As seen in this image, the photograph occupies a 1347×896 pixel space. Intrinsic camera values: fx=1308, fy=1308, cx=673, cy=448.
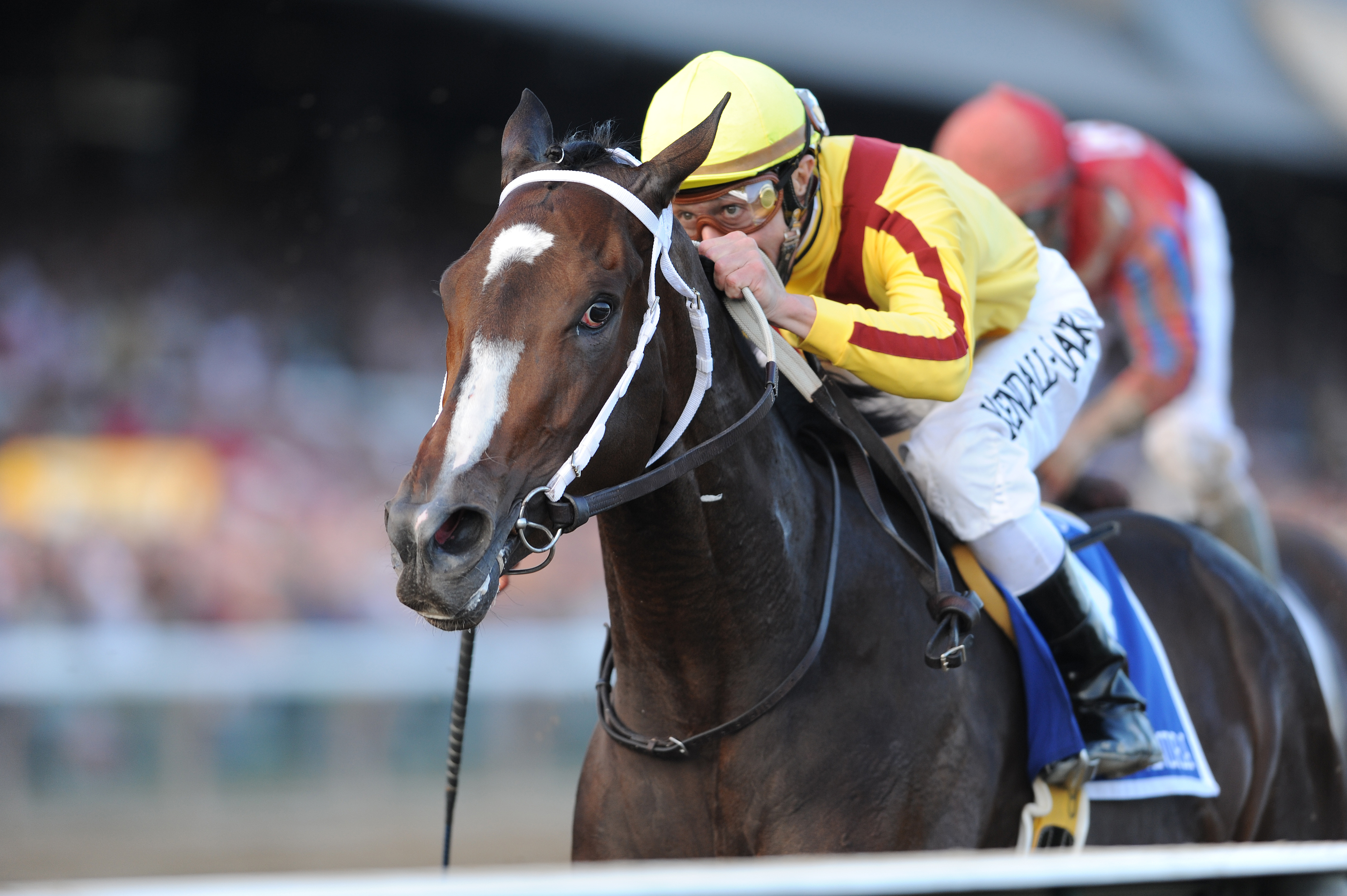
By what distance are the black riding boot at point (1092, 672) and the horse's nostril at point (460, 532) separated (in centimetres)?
115

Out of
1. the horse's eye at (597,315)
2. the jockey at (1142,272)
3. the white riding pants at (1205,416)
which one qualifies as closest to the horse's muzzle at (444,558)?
the horse's eye at (597,315)

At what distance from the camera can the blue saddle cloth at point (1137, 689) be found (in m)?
2.13

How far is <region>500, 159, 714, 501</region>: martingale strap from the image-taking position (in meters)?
1.56

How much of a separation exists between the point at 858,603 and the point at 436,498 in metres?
0.83

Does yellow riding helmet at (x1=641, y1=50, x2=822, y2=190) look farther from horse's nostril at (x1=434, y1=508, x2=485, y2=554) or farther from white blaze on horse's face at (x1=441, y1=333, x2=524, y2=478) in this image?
horse's nostril at (x1=434, y1=508, x2=485, y2=554)

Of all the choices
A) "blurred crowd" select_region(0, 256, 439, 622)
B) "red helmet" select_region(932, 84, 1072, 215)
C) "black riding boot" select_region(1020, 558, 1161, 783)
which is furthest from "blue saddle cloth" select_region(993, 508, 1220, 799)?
"blurred crowd" select_region(0, 256, 439, 622)

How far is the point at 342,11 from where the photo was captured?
7277 millimetres

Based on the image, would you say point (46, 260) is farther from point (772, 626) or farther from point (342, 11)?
point (772, 626)

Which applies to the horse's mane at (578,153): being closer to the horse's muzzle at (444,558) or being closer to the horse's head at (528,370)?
the horse's head at (528,370)

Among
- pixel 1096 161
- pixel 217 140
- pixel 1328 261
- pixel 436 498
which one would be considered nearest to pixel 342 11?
pixel 217 140

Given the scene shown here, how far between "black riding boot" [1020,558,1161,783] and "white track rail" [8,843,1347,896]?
39.9 inches

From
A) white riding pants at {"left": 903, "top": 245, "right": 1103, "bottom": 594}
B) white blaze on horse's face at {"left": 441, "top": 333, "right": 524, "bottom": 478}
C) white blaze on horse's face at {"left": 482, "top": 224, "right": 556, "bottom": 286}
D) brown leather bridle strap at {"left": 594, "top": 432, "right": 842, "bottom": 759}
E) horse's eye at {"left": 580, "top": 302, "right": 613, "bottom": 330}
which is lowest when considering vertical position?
brown leather bridle strap at {"left": 594, "top": 432, "right": 842, "bottom": 759}

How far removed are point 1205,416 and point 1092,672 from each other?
268cm

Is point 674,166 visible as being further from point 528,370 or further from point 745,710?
point 745,710
